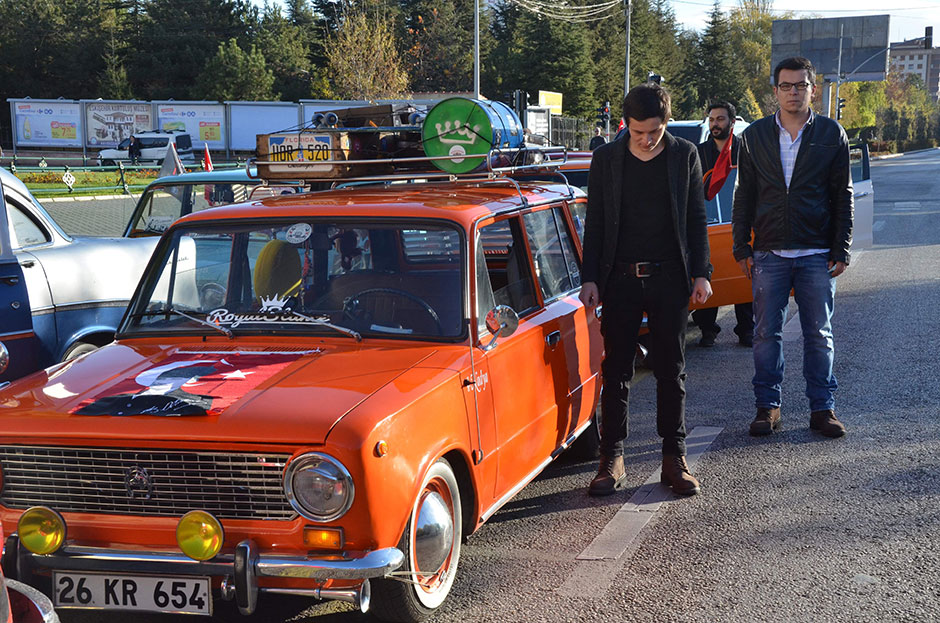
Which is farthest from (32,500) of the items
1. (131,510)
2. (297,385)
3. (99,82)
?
(99,82)

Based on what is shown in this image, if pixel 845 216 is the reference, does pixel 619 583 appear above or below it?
below

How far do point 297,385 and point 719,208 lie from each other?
20.4 ft

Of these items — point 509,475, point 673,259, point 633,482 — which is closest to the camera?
point 509,475

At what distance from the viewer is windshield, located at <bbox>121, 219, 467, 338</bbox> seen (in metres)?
4.45

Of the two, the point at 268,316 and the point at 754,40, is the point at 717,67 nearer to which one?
the point at 754,40

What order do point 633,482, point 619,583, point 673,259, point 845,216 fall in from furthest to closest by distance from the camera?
point 845,216 < point 633,482 < point 673,259 < point 619,583

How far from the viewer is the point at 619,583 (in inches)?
169

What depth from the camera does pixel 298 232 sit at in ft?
15.4

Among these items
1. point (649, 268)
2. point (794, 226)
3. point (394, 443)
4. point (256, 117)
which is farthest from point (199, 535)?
point (256, 117)

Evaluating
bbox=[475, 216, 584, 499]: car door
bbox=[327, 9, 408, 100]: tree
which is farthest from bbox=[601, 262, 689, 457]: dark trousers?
bbox=[327, 9, 408, 100]: tree

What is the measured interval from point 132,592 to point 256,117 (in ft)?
161

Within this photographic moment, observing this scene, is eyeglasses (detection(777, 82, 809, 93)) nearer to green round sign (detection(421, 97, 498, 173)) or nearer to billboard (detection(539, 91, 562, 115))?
green round sign (detection(421, 97, 498, 173))

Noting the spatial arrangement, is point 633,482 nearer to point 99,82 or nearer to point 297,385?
point 297,385

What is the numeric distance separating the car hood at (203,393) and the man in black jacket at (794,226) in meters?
2.90
